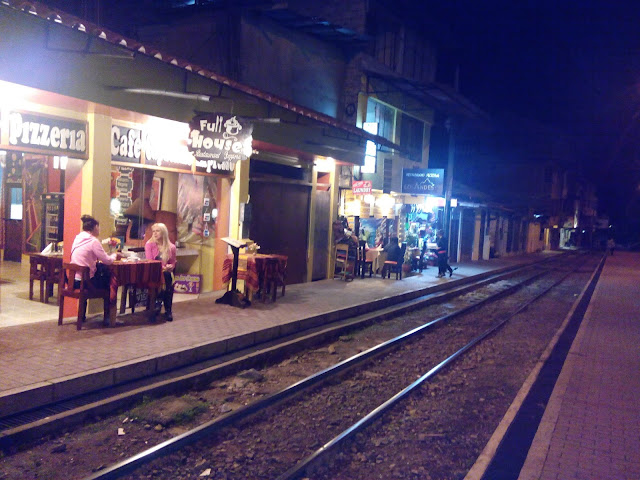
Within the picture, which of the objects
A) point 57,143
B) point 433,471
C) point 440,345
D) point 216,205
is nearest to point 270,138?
point 216,205

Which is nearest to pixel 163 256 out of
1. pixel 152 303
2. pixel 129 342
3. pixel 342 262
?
pixel 152 303

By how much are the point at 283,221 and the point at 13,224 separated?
6.78 meters

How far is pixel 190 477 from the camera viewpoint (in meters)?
4.46

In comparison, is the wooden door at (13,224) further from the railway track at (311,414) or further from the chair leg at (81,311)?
the railway track at (311,414)

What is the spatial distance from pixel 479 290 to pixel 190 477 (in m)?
15.8

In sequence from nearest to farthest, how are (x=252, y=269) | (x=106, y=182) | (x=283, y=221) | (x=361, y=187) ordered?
(x=106, y=182) → (x=252, y=269) → (x=283, y=221) → (x=361, y=187)

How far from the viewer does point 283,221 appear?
583 inches

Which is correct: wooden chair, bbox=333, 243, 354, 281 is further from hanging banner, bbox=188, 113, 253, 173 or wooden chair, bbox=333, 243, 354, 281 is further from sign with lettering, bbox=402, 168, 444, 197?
hanging banner, bbox=188, 113, 253, 173

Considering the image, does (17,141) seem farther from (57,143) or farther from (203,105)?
(203,105)

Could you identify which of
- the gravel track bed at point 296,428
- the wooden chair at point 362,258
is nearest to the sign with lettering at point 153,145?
the gravel track bed at point 296,428

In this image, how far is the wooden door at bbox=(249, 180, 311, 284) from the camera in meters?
13.9

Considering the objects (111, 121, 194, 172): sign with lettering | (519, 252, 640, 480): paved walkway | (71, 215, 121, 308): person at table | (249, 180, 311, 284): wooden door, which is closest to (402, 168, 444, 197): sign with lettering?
(249, 180, 311, 284): wooden door

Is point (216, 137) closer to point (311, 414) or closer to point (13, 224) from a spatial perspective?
point (311, 414)

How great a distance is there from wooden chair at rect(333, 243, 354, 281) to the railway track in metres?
5.25
